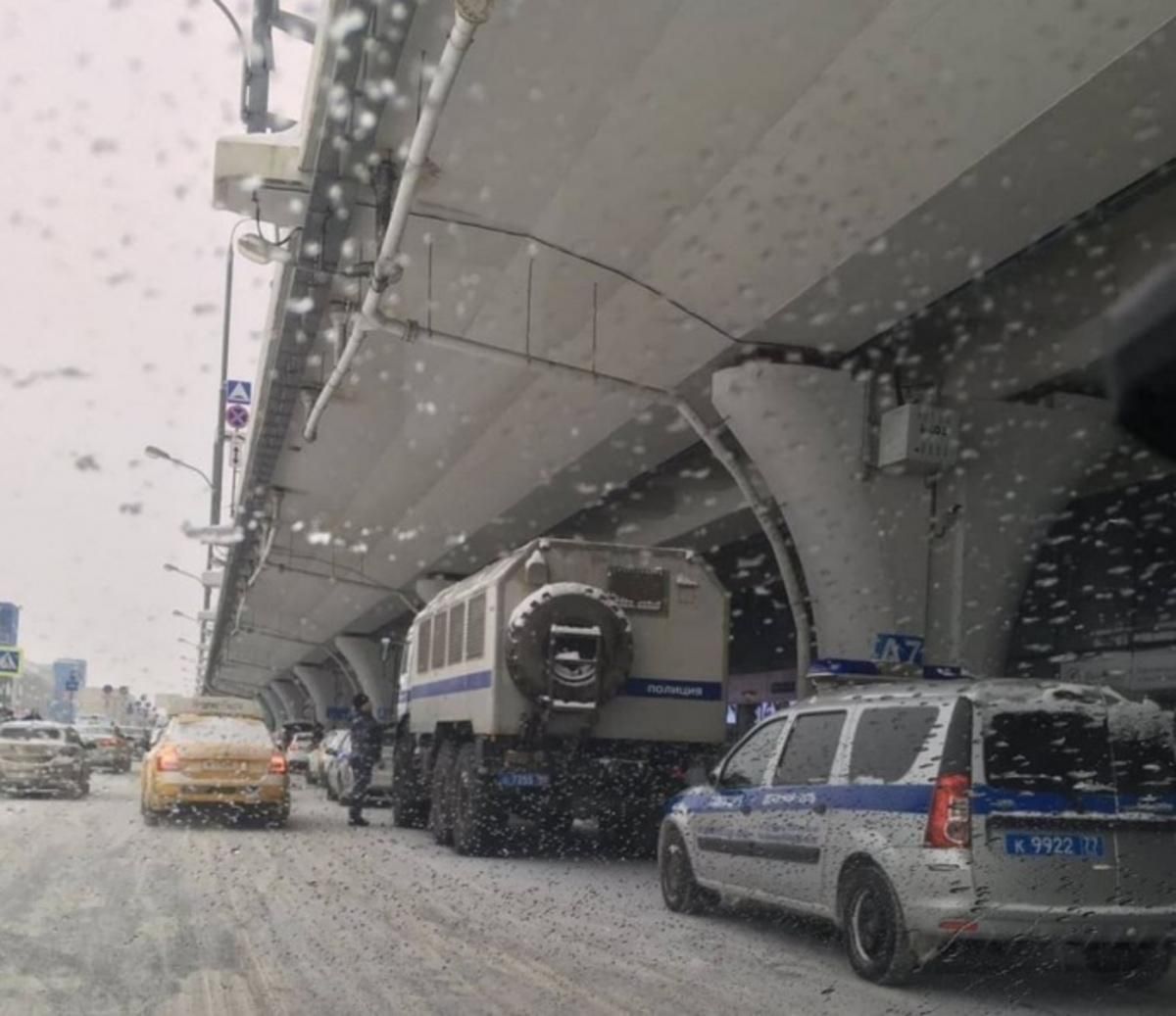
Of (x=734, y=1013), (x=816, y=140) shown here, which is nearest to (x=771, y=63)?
(x=816, y=140)

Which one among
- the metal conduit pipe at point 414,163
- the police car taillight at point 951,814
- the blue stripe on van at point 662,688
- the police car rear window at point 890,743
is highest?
the metal conduit pipe at point 414,163

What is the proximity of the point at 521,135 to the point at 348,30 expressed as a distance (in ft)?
5.58

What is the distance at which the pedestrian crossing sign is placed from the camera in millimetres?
35750

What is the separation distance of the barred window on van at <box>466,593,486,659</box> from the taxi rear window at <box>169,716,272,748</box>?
351 cm

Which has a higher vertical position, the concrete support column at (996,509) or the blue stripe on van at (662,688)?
the concrete support column at (996,509)

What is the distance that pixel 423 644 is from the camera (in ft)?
63.4

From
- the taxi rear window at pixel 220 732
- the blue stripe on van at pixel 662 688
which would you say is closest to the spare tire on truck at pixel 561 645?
the blue stripe on van at pixel 662 688

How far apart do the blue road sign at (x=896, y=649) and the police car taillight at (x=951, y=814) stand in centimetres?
735

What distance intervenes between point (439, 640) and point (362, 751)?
2088mm

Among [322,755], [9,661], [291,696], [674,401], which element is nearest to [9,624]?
[9,661]

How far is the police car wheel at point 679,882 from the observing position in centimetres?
1059

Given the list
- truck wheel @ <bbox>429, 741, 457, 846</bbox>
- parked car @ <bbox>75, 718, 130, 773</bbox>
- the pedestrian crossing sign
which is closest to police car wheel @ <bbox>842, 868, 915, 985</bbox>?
truck wheel @ <bbox>429, 741, 457, 846</bbox>

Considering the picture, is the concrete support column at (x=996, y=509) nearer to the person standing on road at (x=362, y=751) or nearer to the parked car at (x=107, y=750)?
the person standing on road at (x=362, y=751)

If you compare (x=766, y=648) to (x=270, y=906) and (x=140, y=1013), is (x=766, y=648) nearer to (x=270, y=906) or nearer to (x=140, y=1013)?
(x=270, y=906)
